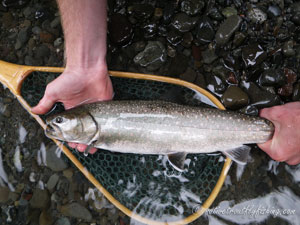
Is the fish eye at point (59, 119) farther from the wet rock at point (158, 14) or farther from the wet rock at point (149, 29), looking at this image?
the wet rock at point (158, 14)

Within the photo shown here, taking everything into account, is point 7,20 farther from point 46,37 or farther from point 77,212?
point 77,212

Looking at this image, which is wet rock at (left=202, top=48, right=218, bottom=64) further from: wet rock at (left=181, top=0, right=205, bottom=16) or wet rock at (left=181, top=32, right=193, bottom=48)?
wet rock at (left=181, top=0, right=205, bottom=16)

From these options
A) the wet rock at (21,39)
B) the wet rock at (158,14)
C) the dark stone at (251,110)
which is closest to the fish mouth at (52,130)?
the wet rock at (21,39)

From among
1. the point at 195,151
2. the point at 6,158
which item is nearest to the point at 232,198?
the point at 195,151

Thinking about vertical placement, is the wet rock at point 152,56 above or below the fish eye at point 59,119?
above

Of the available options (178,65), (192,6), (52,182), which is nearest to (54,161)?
(52,182)

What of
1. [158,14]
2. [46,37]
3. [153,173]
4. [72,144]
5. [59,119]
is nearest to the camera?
[59,119]

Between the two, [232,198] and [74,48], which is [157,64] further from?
[232,198]
